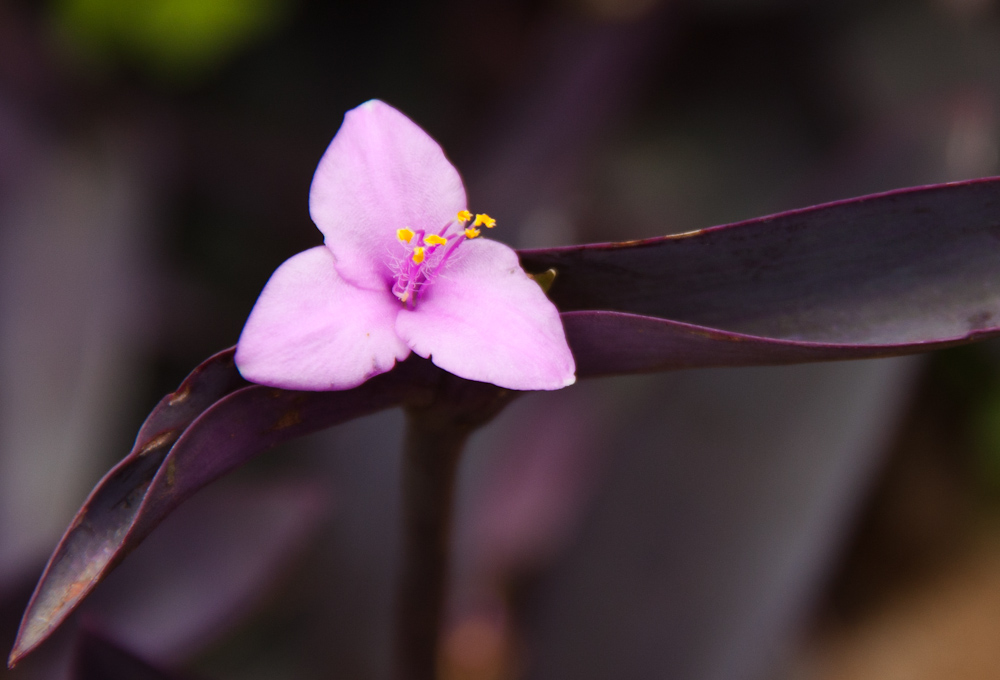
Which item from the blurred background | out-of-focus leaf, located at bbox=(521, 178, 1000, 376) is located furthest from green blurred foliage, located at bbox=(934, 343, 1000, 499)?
out-of-focus leaf, located at bbox=(521, 178, 1000, 376)

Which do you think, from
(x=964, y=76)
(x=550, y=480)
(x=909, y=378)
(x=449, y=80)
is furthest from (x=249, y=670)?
(x=964, y=76)

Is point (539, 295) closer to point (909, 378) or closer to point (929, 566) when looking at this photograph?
point (909, 378)

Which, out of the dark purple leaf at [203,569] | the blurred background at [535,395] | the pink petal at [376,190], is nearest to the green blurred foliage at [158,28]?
the blurred background at [535,395]

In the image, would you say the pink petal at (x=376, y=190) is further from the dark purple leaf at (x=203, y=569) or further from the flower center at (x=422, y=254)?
the dark purple leaf at (x=203, y=569)

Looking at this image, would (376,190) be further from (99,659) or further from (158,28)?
(158,28)

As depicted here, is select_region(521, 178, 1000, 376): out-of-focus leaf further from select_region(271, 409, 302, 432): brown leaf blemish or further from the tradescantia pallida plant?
select_region(271, 409, 302, 432): brown leaf blemish
